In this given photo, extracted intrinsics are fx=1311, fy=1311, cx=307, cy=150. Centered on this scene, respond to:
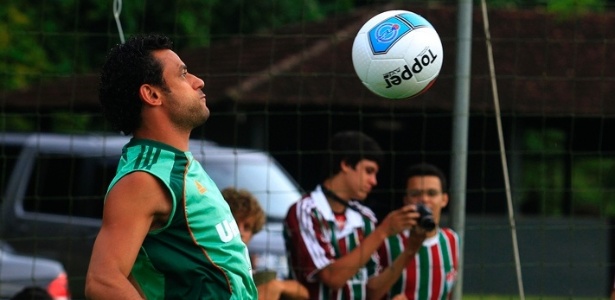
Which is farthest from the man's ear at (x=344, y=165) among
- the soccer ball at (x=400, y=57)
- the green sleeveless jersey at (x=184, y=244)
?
the green sleeveless jersey at (x=184, y=244)

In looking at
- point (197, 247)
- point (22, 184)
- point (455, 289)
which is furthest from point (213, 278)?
point (22, 184)

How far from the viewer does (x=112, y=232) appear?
426 cm

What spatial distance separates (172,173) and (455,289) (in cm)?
312

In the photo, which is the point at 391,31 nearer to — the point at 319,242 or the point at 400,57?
the point at 400,57

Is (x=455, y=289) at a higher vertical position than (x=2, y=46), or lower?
lower

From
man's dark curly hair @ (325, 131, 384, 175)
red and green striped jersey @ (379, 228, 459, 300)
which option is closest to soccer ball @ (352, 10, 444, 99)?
man's dark curly hair @ (325, 131, 384, 175)

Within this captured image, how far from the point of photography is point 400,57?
20.2ft

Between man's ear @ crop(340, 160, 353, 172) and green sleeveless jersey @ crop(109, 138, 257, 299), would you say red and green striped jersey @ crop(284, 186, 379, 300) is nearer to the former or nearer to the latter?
man's ear @ crop(340, 160, 353, 172)

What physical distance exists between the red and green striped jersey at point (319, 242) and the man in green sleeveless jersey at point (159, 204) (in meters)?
2.23

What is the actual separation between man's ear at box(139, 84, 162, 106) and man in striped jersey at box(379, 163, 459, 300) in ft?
8.56

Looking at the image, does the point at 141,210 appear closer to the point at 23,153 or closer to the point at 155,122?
the point at 155,122

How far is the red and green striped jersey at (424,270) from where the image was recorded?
699 centimetres

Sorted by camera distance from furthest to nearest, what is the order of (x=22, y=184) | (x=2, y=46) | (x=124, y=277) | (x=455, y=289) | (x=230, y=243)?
(x=2, y=46) < (x=22, y=184) < (x=455, y=289) < (x=230, y=243) < (x=124, y=277)

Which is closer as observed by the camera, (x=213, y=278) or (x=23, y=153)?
(x=213, y=278)
